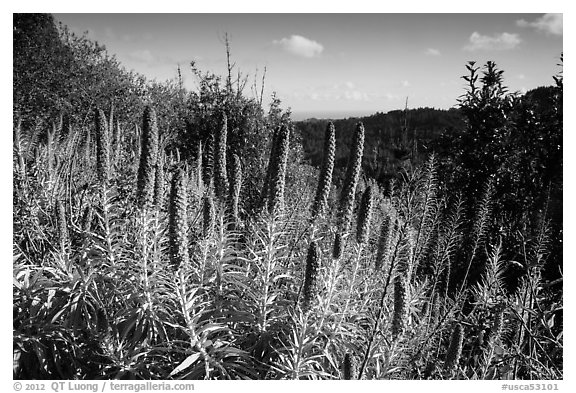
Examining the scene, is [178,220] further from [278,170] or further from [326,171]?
[326,171]

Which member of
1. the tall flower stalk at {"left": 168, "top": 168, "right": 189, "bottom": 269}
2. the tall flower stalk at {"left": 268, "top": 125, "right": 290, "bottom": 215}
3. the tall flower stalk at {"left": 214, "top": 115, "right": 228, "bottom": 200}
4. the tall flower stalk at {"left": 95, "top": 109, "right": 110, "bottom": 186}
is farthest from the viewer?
the tall flower stalk at {"left": 214, "top": 115, "right": 228, "bottom": 200}

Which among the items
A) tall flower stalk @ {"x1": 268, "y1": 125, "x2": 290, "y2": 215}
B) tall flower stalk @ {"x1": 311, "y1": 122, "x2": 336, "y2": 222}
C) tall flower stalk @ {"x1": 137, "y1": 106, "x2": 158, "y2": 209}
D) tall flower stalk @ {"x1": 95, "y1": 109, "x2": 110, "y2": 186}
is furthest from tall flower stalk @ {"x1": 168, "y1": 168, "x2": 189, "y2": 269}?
tall flower stalk @ {"x1": 311, "y1": 122, "x2": 336, "y2": 222}

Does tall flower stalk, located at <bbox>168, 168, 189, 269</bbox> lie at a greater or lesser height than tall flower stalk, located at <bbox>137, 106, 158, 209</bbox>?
lesser

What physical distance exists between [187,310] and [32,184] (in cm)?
224

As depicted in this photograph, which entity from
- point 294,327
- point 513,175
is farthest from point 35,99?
point 513,175

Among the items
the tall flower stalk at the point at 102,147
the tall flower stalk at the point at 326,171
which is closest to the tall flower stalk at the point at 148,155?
the tall flower stalk at the point at 102,147

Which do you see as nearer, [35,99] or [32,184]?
[32,184]

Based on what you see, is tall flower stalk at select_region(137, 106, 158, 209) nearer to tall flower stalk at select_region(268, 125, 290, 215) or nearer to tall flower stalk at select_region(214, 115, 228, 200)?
tall flower stalk at select_region(268, 125, 290, 215)

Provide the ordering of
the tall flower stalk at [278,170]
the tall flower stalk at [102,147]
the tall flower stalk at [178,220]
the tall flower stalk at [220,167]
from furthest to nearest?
the tall flower stalk at [220,167]
the tall flower stalk at [102,147]
the tall flower stalk at [278,170]
the tall flower stalk at [178,220]

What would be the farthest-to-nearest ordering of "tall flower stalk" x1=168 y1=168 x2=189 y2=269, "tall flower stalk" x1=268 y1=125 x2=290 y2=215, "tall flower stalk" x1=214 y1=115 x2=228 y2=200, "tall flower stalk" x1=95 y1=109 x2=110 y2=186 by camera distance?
"tall flower stalk" x1=214 y1=115 x2=228 y2=200
"tall flower stalk" x1=95 y1=109 x2=110 y2=186
"tall flower stalk" x1=268 y1=125 x2=290 y2=215
"tall flower stalk" x1=168 y1=168 x2=189 y2=269

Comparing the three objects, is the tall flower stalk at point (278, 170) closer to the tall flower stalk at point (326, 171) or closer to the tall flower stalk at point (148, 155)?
the tall flower stalk at point (326, 171)

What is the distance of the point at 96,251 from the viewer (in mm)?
3211

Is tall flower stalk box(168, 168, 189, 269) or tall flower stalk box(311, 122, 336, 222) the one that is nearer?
tall flower stalk box(168, 168, 189, 269)
